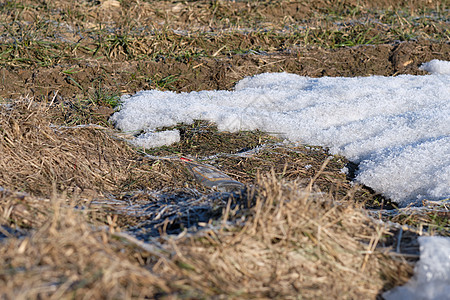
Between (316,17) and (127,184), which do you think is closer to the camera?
(127,184)

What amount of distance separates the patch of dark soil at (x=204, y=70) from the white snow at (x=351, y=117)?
0.25 meters

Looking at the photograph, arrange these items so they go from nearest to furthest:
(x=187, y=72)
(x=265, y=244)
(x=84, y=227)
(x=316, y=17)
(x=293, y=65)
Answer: (x=84, y=227) < (x=265, y=244) < (x=187, y=72) < (x=293, y=65) < (x=316, y=17)

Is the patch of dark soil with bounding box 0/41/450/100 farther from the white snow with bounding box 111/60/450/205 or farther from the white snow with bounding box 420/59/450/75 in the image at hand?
the white snow with bounding box 111/60/450/205

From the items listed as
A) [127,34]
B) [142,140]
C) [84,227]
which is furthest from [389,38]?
[84,227]

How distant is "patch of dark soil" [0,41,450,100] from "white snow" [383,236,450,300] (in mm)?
2837

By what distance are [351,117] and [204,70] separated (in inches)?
62.0

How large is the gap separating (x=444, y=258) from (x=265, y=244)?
742 mm

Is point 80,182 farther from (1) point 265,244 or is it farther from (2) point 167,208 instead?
(1) point 265,244

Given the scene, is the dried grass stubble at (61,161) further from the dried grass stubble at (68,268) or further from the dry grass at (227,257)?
the dried grass stubble at (68,268)

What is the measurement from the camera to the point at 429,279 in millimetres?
1800

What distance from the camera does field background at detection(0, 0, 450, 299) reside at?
1543mm

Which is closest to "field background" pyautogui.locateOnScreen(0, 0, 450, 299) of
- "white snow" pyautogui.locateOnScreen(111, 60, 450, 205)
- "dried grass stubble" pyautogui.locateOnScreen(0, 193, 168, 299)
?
"dried grass stubble" pyautogui.locateOnScreen(0, 193, 168, 299)

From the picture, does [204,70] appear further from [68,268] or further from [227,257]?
[68,268]

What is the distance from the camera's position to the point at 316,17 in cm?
573
